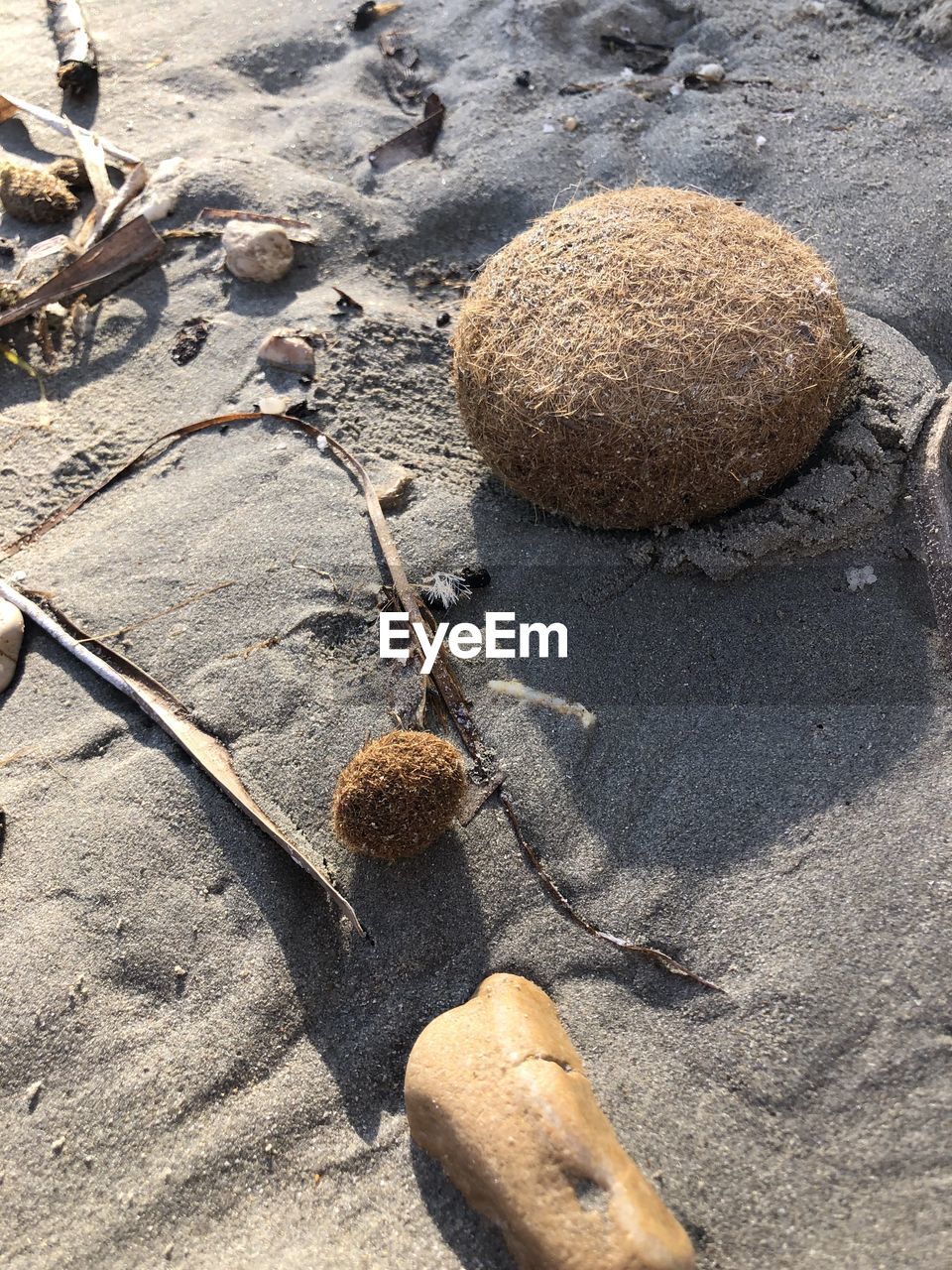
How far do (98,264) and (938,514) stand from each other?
360 centimetres

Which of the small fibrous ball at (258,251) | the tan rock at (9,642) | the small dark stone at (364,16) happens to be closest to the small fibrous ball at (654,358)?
the small fibrous ball at (258,251)

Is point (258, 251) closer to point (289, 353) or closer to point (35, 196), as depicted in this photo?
point (289, 353)

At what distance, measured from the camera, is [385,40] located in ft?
15.4

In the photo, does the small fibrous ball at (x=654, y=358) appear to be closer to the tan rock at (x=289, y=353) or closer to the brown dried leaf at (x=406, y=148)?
the tan rock at (x=289, y=353)

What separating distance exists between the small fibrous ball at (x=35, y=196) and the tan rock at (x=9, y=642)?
2.29 metres

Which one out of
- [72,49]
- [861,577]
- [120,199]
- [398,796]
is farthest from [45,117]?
[861,577]

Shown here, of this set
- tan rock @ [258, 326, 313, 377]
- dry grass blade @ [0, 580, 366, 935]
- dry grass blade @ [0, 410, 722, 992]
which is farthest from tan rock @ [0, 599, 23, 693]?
tan rock @ [258, 326, 313, 377]

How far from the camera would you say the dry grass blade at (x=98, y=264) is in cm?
380

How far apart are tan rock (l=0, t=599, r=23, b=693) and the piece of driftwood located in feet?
11.0

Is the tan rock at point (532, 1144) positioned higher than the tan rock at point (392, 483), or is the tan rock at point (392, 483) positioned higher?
the tan rock at point (392, 483)

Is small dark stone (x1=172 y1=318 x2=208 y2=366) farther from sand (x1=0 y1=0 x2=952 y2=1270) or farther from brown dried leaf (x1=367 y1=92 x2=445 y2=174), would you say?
brown dried leaf (x1=367 y1=92 x2=445 y2=174)

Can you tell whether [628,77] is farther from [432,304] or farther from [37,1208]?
[37,1208]

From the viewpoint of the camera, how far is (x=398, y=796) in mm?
2297

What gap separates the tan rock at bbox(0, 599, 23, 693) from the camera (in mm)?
2826
